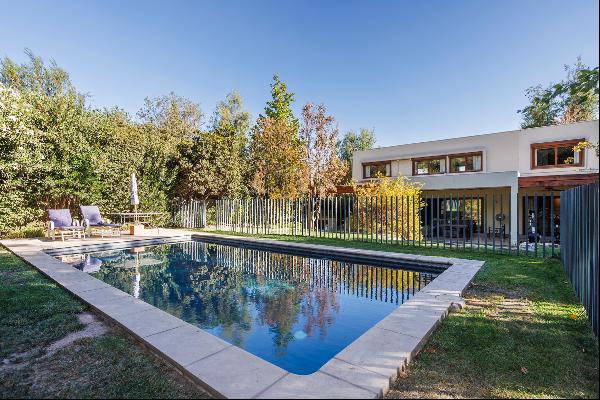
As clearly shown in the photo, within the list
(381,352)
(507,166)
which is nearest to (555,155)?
(507,166)

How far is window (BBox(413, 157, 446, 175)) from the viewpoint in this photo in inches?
812

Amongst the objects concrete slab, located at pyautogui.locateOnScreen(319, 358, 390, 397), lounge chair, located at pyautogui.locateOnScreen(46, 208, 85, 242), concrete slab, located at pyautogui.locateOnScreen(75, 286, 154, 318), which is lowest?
concrete slab, located at pyautogui.locateOnScreen(319, 358, 390, 397)

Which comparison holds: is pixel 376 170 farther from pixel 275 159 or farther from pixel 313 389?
pixel 313 389

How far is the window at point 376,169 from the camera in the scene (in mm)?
22734

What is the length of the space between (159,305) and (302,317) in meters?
2.70

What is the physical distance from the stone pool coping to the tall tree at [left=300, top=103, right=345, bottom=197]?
13.0 meters

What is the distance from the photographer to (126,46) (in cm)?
1797

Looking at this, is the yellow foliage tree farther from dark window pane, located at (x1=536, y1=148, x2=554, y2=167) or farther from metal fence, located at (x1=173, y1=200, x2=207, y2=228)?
metal fence, located at (x1=173, y1=200, x2=207, y2=228)

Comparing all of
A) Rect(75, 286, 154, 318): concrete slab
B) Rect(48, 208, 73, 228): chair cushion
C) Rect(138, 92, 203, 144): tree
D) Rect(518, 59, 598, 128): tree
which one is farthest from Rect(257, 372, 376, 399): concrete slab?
Rect(138, 92, 203, 144): tree

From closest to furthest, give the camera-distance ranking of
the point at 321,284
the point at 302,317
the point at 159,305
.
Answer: the point at 302,317, the point at 159,305, the point at 321,284

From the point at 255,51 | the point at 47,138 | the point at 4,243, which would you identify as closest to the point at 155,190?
the point at 47,138

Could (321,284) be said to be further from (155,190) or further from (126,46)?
(126,46)

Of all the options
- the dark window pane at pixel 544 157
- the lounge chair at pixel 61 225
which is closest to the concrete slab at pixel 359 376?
the lounge chair at pixel 61 225

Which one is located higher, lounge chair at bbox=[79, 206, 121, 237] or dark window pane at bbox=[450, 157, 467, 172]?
dark window pane at bbox=[450, 157, 467, 172]
